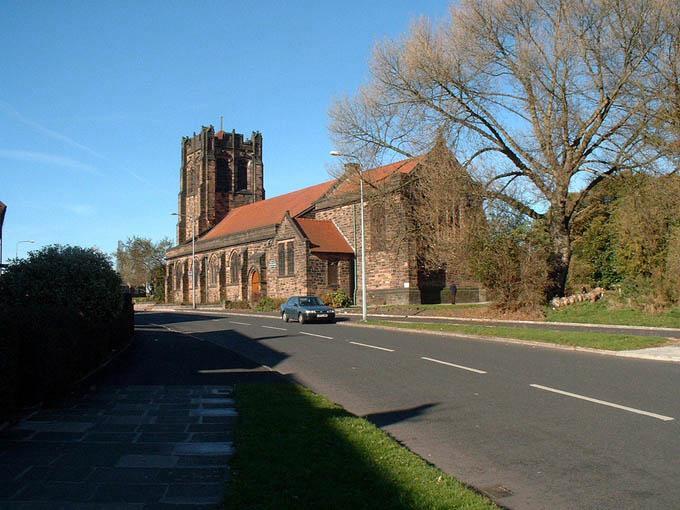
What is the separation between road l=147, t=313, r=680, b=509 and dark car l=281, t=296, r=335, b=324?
14.1 meters

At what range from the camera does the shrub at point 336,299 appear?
44875 mm

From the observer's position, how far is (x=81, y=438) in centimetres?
685

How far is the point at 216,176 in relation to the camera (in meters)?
73.4

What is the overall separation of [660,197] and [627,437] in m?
22.8

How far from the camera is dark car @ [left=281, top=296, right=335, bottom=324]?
3086 cm

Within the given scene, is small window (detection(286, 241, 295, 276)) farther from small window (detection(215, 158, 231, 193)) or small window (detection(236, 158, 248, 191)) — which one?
small window (detection(236, 158, 248, 191))

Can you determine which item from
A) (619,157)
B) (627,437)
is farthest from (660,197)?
(627,437)

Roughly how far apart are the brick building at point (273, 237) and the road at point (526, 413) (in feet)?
57.3

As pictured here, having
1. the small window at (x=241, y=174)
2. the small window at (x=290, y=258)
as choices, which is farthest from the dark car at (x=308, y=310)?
the small window at (x=241, y=174)

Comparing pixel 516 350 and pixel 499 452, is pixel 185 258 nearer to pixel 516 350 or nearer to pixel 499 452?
pixel 516 350

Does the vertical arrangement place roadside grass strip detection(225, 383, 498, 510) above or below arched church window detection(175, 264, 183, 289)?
below

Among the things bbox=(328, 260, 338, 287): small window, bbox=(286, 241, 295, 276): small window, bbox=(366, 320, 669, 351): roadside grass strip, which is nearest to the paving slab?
bbox=(366, 320, 669, 351): roadside grass strip

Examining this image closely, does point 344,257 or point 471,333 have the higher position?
point 344,257

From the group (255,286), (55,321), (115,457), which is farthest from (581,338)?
(255,286)
